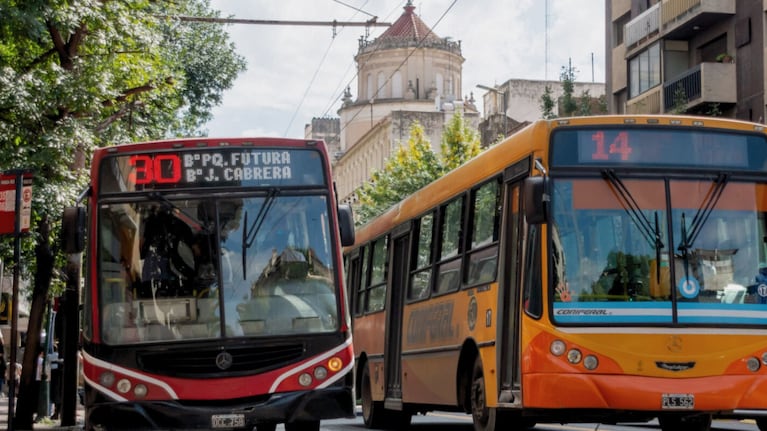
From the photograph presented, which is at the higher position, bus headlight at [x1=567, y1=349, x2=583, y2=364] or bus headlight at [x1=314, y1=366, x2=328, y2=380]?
bus headlight at [x1=567, y1=349, x2=583, y2=364]

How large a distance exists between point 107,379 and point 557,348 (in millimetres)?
4161

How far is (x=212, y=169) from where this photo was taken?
14.6m

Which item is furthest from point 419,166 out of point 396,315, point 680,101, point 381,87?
point 381,87

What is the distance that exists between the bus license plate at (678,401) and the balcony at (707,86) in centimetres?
2872

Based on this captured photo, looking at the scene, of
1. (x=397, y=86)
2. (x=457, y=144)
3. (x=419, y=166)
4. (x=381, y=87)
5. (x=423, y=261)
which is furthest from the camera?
(x=397, y=86)

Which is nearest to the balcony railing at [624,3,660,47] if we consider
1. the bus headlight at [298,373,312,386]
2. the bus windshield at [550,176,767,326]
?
the bus windshield at [550,176,767,326]

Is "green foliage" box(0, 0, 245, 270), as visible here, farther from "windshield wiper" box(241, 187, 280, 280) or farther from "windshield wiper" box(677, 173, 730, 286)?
"windshield wiper" box(677, 173, 730, 286)

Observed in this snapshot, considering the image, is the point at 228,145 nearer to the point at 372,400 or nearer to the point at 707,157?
the point at 707,157

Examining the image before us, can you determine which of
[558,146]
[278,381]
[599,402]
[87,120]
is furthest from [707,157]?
[87,120]

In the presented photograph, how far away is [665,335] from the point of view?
12.9 metres

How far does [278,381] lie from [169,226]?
1.85 meters

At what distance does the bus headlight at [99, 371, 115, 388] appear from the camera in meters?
13.7

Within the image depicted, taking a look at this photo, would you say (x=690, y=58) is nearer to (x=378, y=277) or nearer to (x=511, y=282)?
(x=378, y=277)

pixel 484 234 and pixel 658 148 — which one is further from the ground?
pixel 658 148
